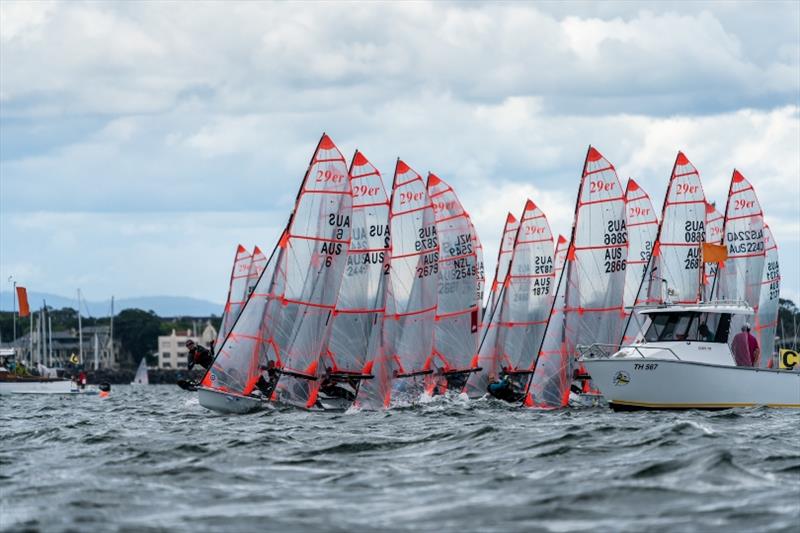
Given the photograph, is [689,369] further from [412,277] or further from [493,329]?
[493,329]

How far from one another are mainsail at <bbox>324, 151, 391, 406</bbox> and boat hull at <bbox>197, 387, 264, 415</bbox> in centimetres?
469

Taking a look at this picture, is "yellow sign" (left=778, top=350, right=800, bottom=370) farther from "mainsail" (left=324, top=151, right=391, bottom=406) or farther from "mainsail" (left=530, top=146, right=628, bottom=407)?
"mainsail" (left=324, top=151, right=391, bottom=406)

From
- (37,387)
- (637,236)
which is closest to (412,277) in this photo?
(637,236)

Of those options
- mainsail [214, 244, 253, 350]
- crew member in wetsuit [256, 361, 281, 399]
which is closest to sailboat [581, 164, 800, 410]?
crew member in wetsuit [256, 361, 281, 399]

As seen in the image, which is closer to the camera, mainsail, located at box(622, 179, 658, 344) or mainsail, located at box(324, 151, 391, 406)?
mainsail, located at box(324, 151, 391, 406)

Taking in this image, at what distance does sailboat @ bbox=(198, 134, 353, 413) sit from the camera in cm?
4666

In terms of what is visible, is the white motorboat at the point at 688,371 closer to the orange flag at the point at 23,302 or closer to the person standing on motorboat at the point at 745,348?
the person standing on motorboat at the point at 745,348

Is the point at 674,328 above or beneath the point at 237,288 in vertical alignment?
beneath

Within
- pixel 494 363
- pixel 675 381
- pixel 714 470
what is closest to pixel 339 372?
pixel 675 381

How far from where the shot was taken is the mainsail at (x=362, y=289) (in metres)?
51.0

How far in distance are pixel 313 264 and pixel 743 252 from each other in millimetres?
18872

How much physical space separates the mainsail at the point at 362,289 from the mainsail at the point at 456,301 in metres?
8.22

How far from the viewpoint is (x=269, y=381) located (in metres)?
48.1

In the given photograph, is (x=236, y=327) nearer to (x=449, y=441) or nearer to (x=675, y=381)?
(x=675, y=381)
